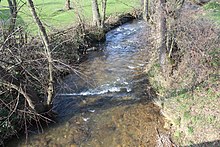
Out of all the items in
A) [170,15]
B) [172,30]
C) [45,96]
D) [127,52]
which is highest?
[170,15]

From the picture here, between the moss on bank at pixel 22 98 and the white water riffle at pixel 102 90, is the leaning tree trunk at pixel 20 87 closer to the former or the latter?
the moss on bank at pixel 22 98

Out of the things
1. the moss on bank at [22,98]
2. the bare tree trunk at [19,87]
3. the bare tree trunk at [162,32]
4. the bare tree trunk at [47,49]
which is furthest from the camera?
the bare tree trunk at [162,32]

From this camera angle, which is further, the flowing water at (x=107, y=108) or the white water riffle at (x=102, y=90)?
the white water riffle at (x=102, y=90)

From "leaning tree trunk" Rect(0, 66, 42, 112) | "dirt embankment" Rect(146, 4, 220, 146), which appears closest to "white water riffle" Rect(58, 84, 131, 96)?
"dirt embankment" Rect(146, 4, 220, 146)

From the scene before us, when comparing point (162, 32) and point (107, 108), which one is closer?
point (107, 108)

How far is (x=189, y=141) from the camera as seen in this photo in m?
8.03

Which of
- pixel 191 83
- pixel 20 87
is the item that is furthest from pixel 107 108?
pixel 20 87

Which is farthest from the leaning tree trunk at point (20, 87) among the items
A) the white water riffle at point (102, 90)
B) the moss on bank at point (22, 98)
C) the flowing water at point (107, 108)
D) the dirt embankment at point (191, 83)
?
the dirt embankment at point (191, 83)

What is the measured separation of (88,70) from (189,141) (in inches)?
287

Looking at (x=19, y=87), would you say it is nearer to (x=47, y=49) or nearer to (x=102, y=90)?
(x=47, y=49)

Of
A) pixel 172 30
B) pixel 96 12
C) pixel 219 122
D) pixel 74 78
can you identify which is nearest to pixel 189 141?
pixel 219 122

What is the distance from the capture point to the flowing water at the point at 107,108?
895 centimetres

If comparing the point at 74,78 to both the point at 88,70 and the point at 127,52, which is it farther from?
the point at 127,52

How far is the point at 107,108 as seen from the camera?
10.6 m
